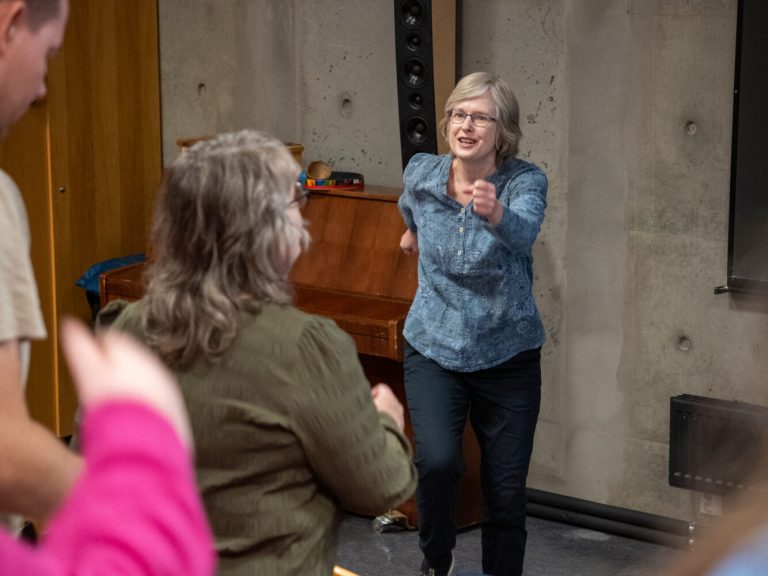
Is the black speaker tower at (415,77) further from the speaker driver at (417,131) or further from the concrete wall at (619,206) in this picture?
the concrete wall at (619,206)

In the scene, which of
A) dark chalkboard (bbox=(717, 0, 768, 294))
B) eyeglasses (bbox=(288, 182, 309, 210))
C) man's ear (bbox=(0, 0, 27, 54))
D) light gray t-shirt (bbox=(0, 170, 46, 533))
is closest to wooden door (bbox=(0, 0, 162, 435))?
dark chalkboard (bbox=(717, 0, 768, 294))

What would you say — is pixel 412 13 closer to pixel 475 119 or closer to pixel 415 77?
pixel 415 77

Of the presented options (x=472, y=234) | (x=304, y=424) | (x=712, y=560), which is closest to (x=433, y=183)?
(x=472, y=234)

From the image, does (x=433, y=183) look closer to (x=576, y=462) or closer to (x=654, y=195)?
(x=654, y=195)

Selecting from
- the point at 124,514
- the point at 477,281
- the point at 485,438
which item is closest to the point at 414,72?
the point at 477,281

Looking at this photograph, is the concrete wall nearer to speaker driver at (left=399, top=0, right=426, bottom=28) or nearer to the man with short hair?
speaker driver at (left=399, top=0, right=426, bottom=28)

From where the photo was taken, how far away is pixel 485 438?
154 inches

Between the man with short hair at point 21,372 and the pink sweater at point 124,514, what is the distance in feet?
1.96

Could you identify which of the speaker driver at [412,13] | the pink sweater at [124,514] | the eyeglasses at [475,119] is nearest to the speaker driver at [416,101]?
the speaker driver at [412,13]

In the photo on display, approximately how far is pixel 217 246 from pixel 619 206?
2.75 meters

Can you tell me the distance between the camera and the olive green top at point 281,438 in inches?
77.2

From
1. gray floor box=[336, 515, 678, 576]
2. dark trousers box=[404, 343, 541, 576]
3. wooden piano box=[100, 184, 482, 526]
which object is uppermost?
wooden piano box=[100, 184, 482, 526]

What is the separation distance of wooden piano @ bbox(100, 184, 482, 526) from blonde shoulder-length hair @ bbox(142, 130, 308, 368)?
2.33m

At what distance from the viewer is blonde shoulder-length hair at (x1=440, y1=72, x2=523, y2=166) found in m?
3.85
